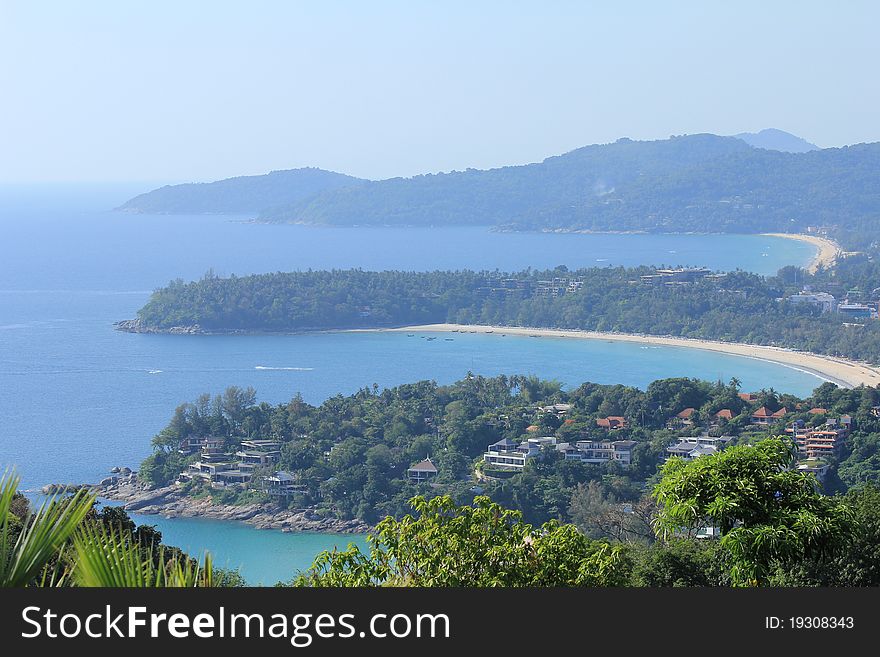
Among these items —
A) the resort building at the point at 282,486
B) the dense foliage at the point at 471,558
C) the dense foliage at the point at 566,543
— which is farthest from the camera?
the resort building at the point at 282,486

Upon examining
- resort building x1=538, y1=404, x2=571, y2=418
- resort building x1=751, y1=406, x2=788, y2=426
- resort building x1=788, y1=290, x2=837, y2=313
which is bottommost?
resort building x1=538, y1=404, x2=571, y2=418

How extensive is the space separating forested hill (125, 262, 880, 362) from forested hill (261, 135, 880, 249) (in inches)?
1207

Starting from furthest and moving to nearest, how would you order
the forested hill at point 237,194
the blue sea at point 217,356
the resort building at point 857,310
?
the forested hill at point 237,194, the resort building at point 857,310, the blue sea at point 217,356

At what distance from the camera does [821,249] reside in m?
60.0

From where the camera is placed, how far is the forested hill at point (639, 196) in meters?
74.7

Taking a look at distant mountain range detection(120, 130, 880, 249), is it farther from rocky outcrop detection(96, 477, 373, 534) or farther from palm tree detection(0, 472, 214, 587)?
palm tree detection(0, 472, 214, 587)

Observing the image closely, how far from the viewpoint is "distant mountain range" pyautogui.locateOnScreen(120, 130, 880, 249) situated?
2953 inches

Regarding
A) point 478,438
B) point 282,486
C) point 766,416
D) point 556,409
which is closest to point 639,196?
point 556,409

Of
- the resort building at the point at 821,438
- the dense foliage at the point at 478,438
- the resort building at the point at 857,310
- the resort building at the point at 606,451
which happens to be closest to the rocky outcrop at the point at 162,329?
the dense foliage at the point at 478,438

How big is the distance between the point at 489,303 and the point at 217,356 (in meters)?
10.2

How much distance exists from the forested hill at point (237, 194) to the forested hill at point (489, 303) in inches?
2332

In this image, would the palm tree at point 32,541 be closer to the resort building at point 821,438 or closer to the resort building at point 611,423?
the resort building at point 821,438

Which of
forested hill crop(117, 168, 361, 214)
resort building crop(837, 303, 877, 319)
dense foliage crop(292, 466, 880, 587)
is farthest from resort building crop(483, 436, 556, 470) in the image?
forested hill crop(117, 168, 361, 214)

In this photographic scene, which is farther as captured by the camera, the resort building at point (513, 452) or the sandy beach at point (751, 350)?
the sandy beach at point (751, 350)
